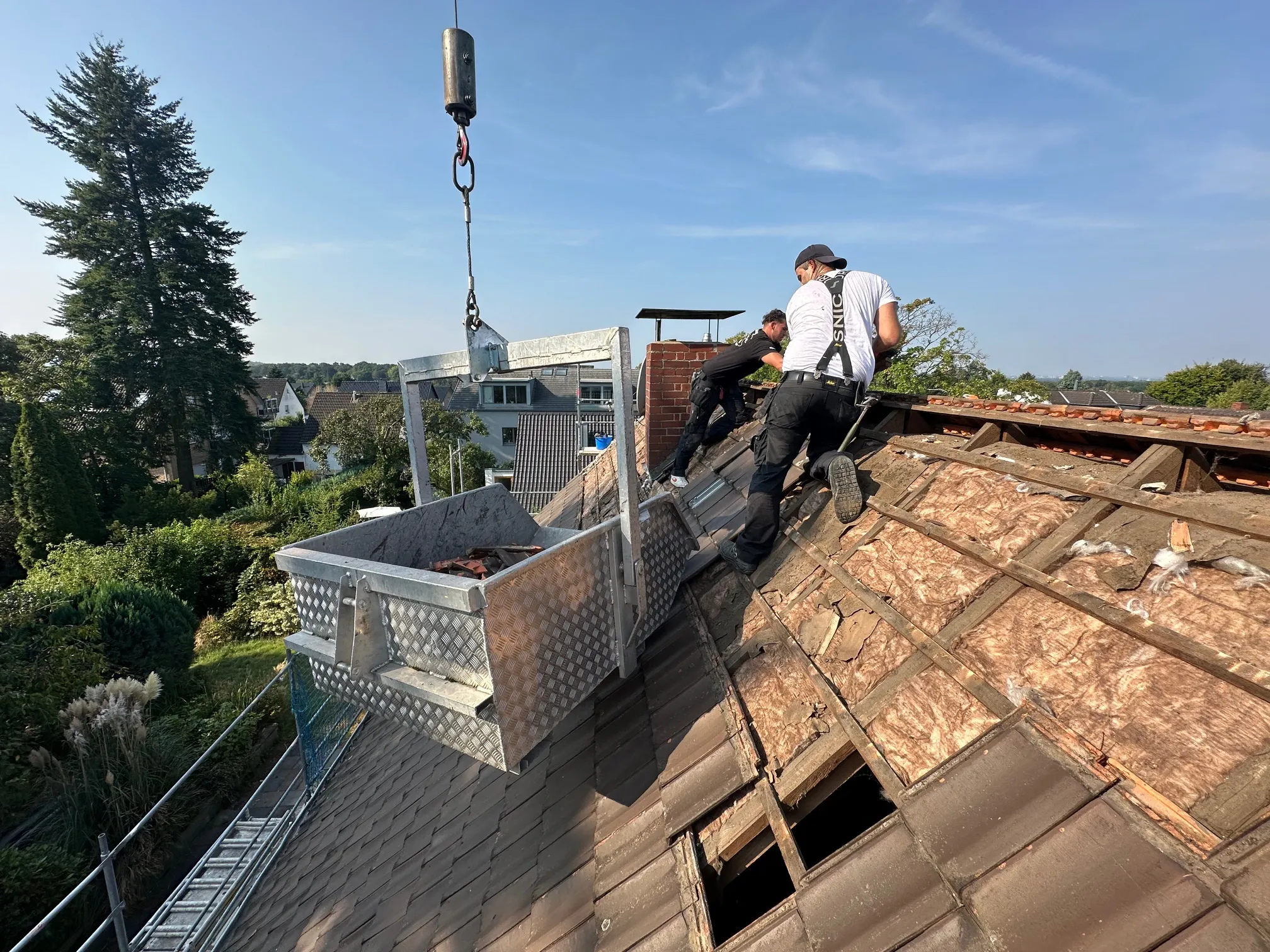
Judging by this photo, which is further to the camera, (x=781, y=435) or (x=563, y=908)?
(x=781, y=435)

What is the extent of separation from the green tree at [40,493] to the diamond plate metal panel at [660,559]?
29.3m

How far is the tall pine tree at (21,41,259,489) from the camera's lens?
2966cm

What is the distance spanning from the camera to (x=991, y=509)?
7.96 feet

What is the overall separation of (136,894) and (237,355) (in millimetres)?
34473

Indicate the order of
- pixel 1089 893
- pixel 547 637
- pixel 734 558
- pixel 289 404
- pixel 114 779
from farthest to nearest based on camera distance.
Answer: pixel 289 404, pixel 114 779, pixel 734 558, pixel 547 637, pixel 1089 893

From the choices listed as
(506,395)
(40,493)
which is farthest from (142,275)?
(506,395)

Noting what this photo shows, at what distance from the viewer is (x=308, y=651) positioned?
2.50 metres

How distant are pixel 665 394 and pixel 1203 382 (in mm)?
64315

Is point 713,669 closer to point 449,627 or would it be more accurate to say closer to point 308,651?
point 449,627

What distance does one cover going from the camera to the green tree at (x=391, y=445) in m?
29.9

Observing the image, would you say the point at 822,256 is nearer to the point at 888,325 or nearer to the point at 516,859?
the point at 888,325

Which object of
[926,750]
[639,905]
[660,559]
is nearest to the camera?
[926,750]

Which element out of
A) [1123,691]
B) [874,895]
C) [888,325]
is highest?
[888,325]

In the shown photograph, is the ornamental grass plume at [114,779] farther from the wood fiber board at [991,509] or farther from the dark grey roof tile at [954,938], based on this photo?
the wood fiber board at [991,509]
